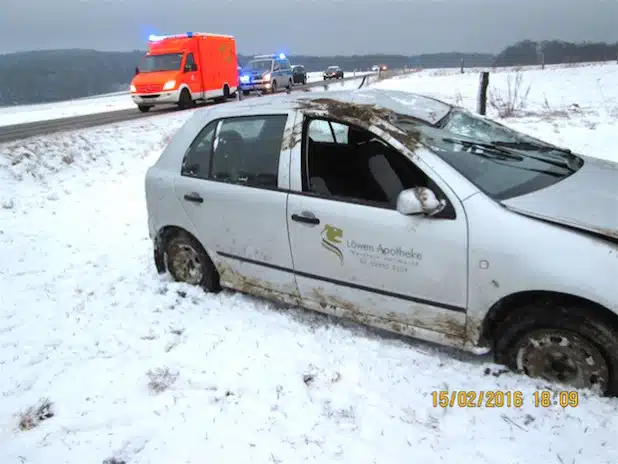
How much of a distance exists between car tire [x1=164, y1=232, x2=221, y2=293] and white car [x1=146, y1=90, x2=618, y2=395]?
0.03 m


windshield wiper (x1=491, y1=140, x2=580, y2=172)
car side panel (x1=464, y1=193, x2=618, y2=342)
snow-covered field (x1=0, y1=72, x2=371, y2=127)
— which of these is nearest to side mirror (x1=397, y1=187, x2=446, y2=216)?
car side panel (x1=464, y1=193, x2=618, y2=342)

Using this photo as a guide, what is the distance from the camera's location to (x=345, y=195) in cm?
319

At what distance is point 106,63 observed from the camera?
88875mm

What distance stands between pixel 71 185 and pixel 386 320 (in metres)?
7.97

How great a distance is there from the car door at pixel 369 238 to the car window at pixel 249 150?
227 millimetres

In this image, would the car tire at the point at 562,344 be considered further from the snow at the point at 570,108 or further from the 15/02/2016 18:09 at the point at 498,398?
the snow at the point at 570,108

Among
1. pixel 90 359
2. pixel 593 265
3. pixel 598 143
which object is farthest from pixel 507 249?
pixel 598 143

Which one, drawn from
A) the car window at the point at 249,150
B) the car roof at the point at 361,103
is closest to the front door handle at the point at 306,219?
the car window at the point at 249,150

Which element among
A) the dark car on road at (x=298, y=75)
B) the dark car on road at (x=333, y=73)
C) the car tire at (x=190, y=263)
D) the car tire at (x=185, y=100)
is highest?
the dark car on road at (x=333, y=73)

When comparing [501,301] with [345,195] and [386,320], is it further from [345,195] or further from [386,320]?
[345,195]

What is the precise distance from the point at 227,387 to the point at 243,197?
54.8 inches

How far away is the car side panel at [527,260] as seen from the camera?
239cm

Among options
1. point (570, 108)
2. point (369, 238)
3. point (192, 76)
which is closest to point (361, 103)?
point (369, 238)

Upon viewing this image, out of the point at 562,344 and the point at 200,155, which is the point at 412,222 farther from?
the point at 200,155
